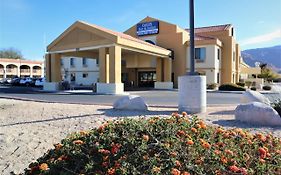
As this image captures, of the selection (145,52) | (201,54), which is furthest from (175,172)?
(201,54)

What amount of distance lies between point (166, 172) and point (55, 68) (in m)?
29.9

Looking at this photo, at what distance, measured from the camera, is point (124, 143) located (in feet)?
11.1

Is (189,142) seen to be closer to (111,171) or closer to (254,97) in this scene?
(111,171)

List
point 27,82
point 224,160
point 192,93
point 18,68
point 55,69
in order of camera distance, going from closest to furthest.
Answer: point 224,160 < point 192,93 < point 55,69 < point 27,82 < point 18,68

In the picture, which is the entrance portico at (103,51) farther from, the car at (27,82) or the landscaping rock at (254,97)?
the car at (27,82)

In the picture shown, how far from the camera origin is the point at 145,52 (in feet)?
97.6

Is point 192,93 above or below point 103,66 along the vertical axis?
below

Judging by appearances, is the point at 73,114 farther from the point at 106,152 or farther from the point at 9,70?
the point at 9,70

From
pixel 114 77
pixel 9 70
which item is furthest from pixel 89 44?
pixel 9 70

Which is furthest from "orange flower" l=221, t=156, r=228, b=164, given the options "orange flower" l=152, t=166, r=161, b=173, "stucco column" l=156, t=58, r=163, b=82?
"stucco column" l=156, t=58, r=163, b=82

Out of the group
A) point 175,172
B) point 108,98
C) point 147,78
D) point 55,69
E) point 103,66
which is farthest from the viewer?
point 147,78

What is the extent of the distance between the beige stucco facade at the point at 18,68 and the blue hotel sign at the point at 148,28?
1949 inches

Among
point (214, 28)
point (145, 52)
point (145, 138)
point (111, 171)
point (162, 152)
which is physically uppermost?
point (214, 28)

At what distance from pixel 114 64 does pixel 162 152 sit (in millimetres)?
21410
